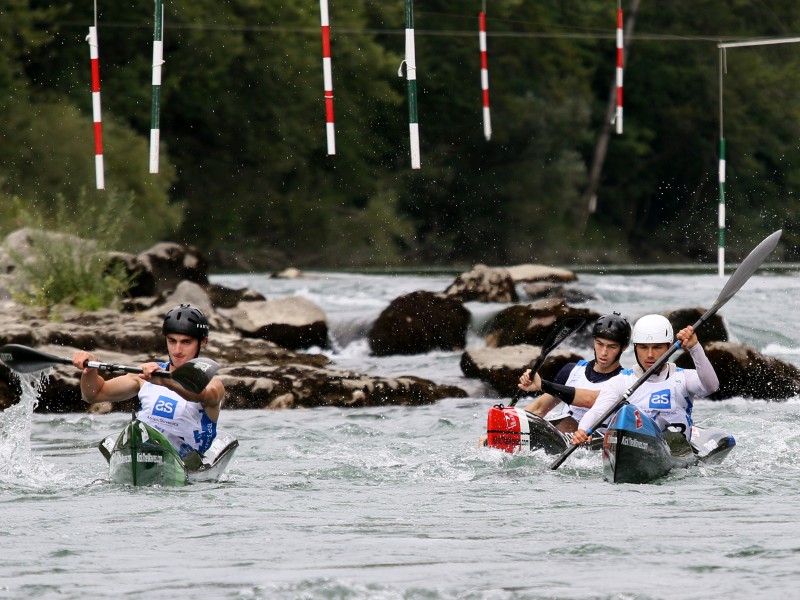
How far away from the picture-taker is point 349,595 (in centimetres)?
510

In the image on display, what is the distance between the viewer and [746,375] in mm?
12008

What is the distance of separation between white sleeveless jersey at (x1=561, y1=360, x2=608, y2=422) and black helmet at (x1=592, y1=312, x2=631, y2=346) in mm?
261

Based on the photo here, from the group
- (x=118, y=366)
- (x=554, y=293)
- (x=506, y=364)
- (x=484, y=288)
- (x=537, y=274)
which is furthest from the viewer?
(x=537, y=274)

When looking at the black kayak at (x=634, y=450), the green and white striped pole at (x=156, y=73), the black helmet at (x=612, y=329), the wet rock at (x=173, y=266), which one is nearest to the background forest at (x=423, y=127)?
the wet rock at (x=173, y=266)

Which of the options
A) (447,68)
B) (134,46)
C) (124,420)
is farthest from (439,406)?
(447,68)

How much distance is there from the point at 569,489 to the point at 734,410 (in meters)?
4.33

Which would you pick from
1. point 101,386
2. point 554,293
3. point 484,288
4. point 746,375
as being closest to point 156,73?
point 746,375

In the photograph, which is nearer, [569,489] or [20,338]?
[569,489]

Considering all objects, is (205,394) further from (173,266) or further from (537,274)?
(537,274)

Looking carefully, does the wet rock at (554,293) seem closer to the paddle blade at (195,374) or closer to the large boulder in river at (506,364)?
the large boulder in river at (506,364)

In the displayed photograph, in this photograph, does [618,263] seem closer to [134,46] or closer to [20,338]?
[134,46]

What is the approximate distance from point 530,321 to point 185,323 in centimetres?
746

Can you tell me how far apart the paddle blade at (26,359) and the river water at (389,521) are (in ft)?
1.96

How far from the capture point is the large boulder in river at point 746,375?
39.4 feet
